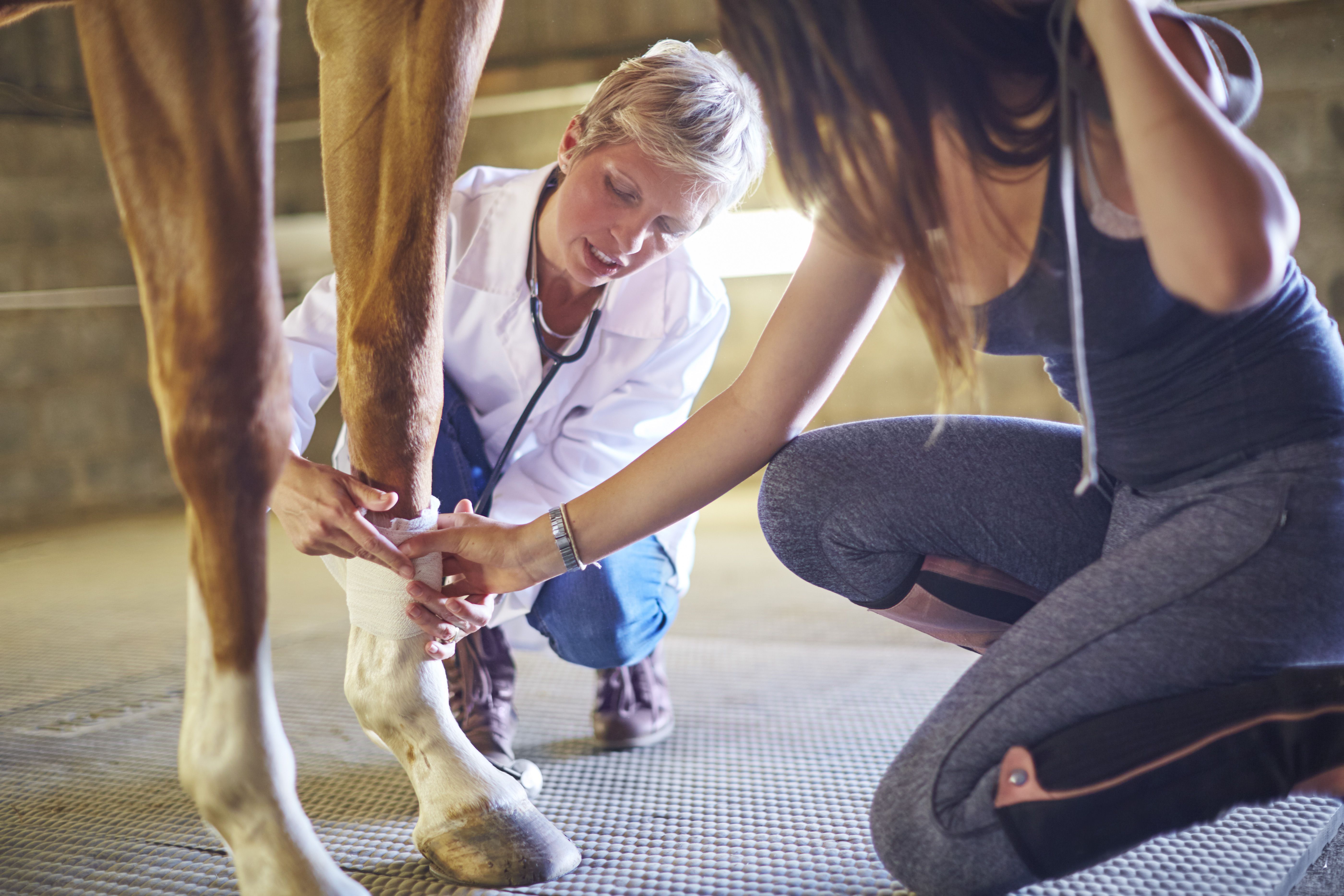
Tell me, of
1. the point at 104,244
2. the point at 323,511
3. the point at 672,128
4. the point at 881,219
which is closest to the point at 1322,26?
the point at 672,128

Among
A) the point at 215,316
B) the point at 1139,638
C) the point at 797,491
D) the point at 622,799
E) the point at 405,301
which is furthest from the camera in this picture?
the point at 622,799

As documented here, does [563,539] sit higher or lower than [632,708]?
higher

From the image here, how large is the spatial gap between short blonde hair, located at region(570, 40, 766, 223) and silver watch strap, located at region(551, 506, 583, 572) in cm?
38

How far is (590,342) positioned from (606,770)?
0.45m

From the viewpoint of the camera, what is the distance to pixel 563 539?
760 mm

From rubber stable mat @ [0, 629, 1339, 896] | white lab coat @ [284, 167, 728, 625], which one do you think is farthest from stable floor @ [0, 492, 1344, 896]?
white lab coat @ [284, 167, 728, 625]

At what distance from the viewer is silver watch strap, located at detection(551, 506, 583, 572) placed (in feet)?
2.49

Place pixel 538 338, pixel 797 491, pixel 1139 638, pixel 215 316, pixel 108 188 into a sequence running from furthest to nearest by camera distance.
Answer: pixel 108 188
pixel 538 338
pixel 797 491
pixel 1139 638
pixel 215 316

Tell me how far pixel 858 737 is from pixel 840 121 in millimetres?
721

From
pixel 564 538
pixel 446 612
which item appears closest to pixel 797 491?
pixel 564 538

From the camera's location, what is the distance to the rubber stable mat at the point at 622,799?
0.71 metres

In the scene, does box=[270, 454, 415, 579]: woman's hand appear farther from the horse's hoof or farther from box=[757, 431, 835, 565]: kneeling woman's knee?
box=[757, 431, 835, 565]: kneeling woman's knee

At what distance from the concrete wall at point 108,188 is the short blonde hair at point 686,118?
6.35ft

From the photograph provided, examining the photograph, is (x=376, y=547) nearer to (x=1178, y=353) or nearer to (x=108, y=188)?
(x=1178, y=353)
